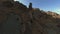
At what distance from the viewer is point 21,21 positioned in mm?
18125

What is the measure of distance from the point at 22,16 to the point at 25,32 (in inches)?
55.0

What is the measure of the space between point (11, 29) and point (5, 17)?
1.07 meters

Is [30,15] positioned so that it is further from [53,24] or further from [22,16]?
[53,24]

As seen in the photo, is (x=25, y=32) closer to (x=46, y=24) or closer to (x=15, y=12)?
(x=15, y=12)

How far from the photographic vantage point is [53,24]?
24.2 metres

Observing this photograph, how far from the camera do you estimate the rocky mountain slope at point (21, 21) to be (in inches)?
674

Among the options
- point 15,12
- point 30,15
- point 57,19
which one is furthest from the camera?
point 57,19

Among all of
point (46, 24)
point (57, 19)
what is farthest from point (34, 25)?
point (57, 19)

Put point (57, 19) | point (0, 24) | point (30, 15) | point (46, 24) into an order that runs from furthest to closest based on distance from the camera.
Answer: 1. point (57, 19)
2. point (46, 24)
3. point (30, 15)
4. point (0, 24)

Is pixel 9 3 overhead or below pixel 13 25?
overhead

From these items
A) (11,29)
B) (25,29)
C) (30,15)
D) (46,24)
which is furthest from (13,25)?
(46,24)

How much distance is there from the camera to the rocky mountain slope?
1712 centimetres

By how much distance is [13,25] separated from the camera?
17.3 m

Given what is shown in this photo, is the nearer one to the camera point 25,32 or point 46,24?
point 25,32
